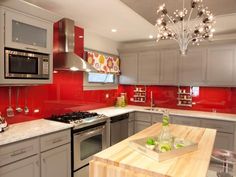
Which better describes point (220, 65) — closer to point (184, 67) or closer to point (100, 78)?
point (184, 67)

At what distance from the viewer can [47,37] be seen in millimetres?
2557

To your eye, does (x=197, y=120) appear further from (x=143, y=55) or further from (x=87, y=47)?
(x=87, y=47)

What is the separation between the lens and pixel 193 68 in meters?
3.86

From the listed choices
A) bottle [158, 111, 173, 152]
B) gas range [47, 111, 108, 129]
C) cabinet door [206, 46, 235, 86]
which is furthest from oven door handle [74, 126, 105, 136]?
cabinet door [206, 46, 235, 86]

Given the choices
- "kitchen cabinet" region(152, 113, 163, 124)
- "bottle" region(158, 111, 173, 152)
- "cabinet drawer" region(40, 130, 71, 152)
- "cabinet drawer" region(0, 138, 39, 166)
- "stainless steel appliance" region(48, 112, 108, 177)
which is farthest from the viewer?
"kitchen cabinet" region(152, 113, 163, 124)

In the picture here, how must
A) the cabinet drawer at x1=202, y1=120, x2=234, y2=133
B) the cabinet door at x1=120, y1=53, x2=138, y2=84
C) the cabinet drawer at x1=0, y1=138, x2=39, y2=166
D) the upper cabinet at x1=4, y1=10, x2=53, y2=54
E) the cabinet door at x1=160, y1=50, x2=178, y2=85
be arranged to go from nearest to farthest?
1. the cabinet drawer at x1=0, y1=138, x2=39, y2=166
2. the upper cabinet at x1=4, y1=10, x2=53, y2=54
3. the cabinet drawer at x1=202, y1=120, x2=234, y2=133
4. the cabinet door at x1=160, y1=50, x2=178, y2=85
5. the cabinet door at x1=120, y1=53, x2=138, y2=84

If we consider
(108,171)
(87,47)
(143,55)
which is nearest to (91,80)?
(87,47)

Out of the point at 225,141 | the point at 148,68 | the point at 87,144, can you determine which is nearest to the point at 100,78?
the point at 148,68

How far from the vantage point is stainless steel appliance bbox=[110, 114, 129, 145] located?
11.7 ft

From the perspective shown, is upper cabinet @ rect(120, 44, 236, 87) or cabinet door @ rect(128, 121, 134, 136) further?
cabinet door @ rect(128, 121, 134, 136)

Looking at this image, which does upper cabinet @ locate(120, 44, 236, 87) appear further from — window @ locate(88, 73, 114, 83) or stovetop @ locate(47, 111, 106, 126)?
stovetop @ locate(47, 111, 106, 126)

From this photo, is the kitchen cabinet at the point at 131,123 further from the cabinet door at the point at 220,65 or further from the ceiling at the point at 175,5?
the ceiling at the point at 175,5

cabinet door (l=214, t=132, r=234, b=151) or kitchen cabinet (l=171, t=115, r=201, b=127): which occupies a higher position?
kitchen cabinet (l=171, t=115, r=201, b=127)

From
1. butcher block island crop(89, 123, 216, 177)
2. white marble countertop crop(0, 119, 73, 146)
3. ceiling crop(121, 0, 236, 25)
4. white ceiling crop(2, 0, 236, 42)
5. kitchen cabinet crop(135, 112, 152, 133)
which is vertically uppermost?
white ceiling crop(2, 0, 236, 42)
